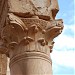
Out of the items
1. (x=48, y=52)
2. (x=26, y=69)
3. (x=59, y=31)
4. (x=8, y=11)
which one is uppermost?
(x=8, y=11)

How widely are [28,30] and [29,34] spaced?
81 mm

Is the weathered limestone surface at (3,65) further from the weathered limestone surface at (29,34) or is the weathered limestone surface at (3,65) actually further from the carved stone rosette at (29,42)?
the carved stone rosette at (29,42)

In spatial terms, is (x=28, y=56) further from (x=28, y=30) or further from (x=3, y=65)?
(x=3, y=65)

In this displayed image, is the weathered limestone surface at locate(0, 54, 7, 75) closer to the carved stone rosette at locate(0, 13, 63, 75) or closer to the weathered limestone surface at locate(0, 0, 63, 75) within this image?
the weathered limestone surface at locate(0, 0, 63, 75)

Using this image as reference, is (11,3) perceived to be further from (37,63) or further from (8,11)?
(37,63)

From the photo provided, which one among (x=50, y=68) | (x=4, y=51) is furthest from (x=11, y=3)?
(x=50, y=68)

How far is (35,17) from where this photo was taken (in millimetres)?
5297

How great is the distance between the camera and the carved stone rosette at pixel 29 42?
496cm

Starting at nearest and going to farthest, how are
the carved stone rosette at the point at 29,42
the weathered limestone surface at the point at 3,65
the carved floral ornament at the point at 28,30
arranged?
the carved stone rosette at the point at 29,42
the carved floral ornament at the point at 28,30
the weathered limestone surface at the point at 3,65

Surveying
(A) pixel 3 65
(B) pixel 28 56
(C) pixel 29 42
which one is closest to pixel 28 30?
(C) pixel 29 42

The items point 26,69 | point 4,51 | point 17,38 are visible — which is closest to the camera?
point 26,69

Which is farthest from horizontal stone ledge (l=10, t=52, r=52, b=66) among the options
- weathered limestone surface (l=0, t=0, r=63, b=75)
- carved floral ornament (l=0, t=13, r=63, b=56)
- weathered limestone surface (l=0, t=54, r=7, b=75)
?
weathered limestone surface (l=0, t=54, r=7, b=75)

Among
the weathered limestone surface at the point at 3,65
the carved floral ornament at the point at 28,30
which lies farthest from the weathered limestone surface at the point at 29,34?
the weathered limestone surface at the point at 3,65

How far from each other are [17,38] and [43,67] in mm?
763
